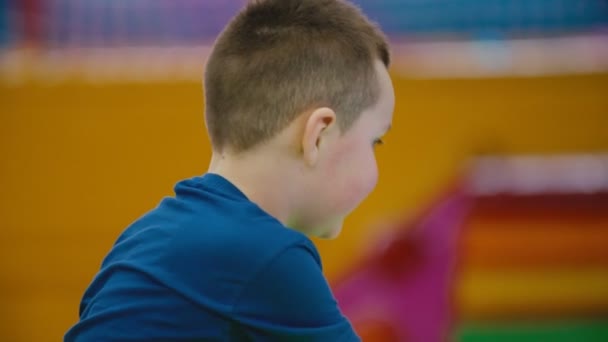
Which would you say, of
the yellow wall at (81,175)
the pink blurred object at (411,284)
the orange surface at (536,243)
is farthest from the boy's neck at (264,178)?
the yellow wall at (81,175)

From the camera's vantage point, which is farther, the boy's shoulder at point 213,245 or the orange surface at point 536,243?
the orange surface at point 536,243

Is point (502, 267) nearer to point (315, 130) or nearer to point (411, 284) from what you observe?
point (411, 284)

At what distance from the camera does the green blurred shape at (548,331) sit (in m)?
2.06

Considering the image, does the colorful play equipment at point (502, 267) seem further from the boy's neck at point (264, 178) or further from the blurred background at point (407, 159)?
the boy's neck at point (264, 178)

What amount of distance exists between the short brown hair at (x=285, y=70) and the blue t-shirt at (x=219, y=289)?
0.11m

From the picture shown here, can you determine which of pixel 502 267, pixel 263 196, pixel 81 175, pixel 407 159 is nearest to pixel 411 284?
pixel 502 267

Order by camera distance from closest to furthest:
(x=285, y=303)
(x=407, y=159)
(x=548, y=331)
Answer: (x=285, y=303) < (x=548, y=331) < (x=407, y=159)

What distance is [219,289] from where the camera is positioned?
0.79m

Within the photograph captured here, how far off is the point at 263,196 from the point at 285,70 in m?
0.12

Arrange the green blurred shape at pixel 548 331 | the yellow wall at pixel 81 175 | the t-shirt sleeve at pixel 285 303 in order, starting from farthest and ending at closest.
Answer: the yellow wall at pixel 81 175
the green blurred shape at pixel 548 331
the t-shirt sleeve at pixel 285 303

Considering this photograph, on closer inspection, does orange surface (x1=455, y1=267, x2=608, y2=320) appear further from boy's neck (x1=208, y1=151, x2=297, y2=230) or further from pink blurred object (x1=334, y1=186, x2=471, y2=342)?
boy's neck (x1=208, y1=151, x2=297, y2=230)

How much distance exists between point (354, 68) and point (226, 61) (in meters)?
0.13

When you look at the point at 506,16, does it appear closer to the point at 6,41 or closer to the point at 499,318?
the point at 499,318

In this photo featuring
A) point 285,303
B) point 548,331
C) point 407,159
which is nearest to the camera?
point 285,303
